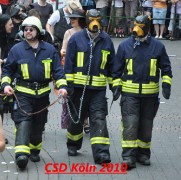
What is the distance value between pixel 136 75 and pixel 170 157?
1.40 metres

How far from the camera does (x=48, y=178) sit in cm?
932

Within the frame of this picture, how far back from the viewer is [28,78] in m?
9.76

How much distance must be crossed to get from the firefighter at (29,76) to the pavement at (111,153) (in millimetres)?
325

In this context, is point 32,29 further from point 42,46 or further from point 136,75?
point 136,75

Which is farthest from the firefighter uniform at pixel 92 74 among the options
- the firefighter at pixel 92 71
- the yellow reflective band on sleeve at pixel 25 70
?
the yellow reflective band on sleeve at pixel 25 70

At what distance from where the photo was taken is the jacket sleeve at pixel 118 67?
9.84 meters

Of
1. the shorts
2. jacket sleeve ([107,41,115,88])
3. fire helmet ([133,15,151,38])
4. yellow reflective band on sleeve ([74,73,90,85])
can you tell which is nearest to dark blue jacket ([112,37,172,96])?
fire helmet ([133,15,151,38])

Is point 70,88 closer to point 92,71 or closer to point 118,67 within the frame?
point 92,71

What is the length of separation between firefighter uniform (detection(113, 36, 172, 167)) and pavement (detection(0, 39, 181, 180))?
40cm

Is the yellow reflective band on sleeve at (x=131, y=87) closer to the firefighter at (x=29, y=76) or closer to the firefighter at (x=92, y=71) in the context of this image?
the firefighter at (x=92, y=71)

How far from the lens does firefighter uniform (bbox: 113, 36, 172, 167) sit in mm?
9773

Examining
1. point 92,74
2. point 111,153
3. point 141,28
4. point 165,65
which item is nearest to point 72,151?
point 111,153

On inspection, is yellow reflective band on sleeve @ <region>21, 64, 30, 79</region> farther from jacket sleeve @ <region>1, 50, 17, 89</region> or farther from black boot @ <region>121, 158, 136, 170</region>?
black boot @ <region>121, 158, 136, 170</region>

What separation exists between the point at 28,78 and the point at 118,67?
3.74 feet
